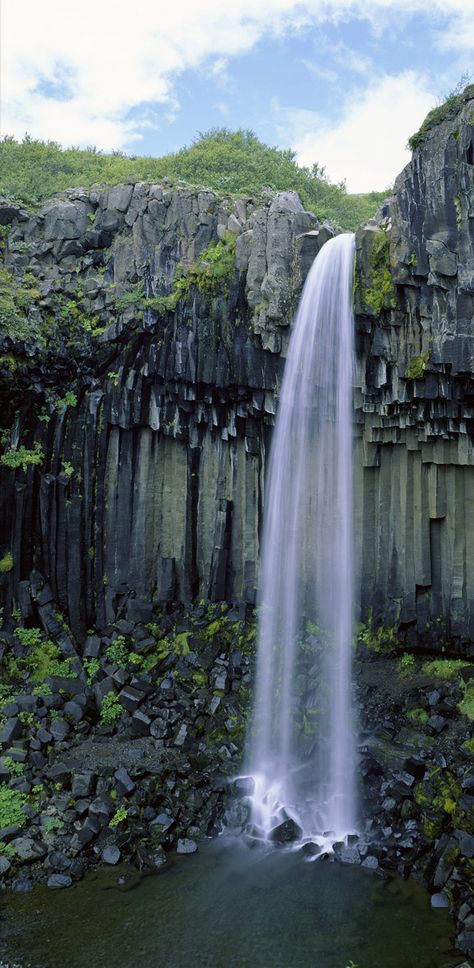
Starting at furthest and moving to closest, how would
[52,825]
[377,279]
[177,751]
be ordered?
[177,751] < [377,279] < [52,825]

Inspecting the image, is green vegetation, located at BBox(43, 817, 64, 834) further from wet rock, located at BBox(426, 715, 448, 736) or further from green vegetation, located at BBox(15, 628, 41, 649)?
wet rock, located at BBox(426, 715, 448, 736)

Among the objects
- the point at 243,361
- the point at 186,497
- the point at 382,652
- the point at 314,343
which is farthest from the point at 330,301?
the point at 382,652

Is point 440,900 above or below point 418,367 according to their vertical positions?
below

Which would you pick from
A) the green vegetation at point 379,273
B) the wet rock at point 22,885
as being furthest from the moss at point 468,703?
the wet rock at point 22,885

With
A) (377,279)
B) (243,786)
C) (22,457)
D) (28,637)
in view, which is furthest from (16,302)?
(243,786)

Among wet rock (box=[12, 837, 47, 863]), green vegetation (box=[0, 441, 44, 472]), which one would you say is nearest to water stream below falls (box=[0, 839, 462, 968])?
wet rock (box=[12, 837, 47, 863])

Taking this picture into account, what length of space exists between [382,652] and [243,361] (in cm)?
741

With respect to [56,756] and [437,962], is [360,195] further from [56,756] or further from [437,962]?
[437,962]

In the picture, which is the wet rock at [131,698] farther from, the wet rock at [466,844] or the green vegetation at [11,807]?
the wet rock at [466,844]

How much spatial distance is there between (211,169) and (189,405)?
16309mm

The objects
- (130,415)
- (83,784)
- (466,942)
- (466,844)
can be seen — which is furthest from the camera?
(130,415)

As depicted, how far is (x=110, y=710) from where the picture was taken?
1650cm

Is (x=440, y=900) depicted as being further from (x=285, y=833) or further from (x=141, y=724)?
(x=141, y=724)

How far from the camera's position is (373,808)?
13.0 meters
